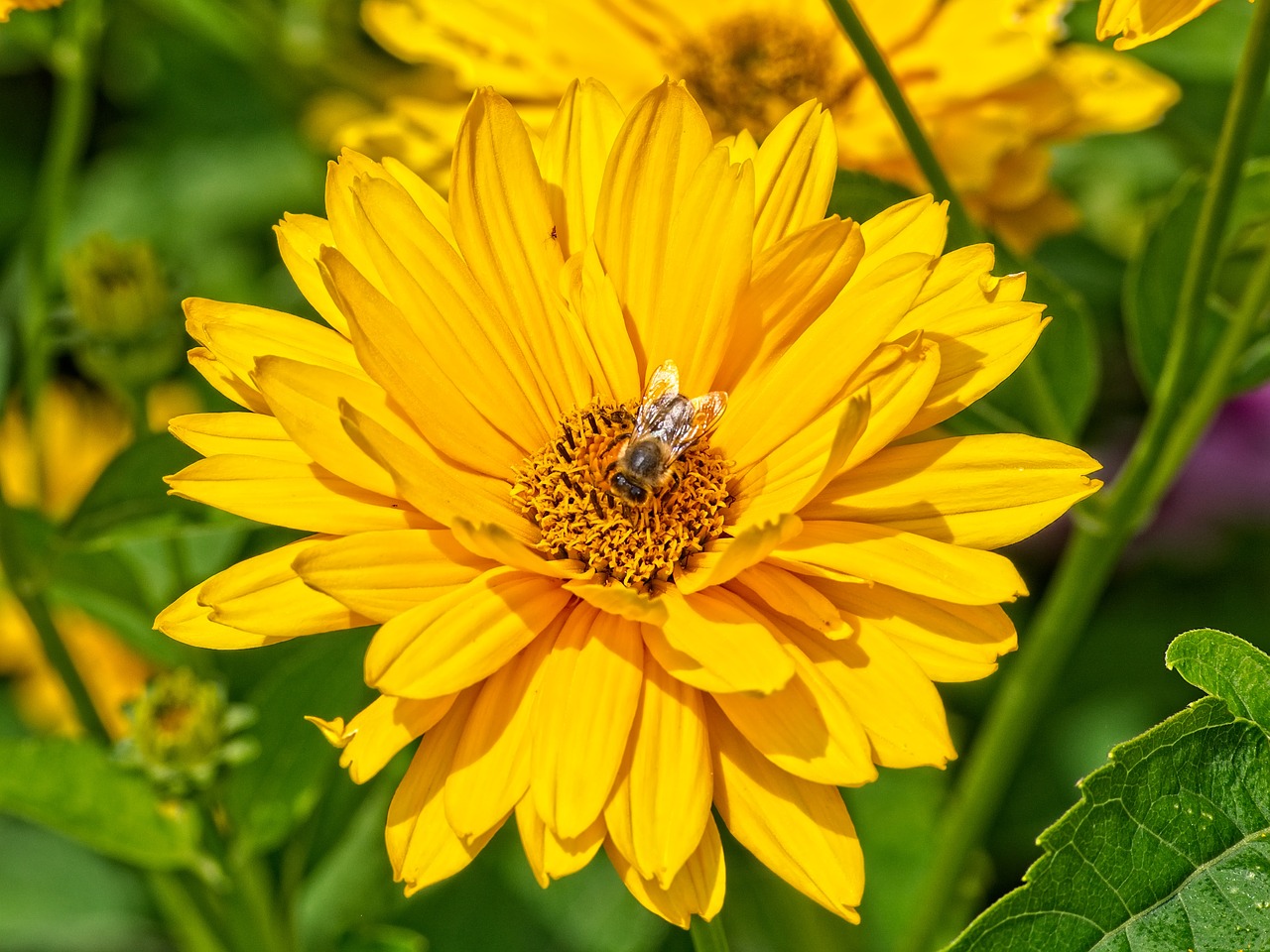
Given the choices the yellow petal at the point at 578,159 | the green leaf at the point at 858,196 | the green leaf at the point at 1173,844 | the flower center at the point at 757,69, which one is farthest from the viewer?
the flower center at the point at 757,69

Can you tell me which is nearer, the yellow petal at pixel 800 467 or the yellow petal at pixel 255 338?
the yellow petal at pixel 800 467

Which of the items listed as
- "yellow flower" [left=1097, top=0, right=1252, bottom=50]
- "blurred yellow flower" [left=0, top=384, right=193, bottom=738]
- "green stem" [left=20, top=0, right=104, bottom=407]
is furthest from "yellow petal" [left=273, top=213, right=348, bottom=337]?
"blurred yellow flower" [left=0, top=384, right=193, bottom=738]

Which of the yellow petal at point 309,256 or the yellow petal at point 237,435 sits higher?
the yellow petal at point 309,256

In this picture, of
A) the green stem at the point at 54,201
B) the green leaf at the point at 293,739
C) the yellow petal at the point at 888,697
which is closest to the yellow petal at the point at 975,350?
the yellow petal at the point at 888,697

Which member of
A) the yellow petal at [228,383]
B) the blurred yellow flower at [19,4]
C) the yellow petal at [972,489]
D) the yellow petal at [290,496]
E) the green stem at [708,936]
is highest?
the blurred yellow flower at [19,4]

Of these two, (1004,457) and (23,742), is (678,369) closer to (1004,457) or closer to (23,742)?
(1004,457)

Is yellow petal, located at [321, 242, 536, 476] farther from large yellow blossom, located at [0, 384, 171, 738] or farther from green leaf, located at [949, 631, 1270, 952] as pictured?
large yellow blossom, located at [0, 384, 171, 738]

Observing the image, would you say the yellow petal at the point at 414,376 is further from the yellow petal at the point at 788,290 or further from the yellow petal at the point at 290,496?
the yellow petal at the point at 788,290
